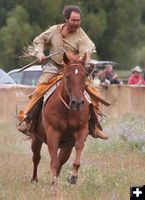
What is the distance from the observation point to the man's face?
37.2 ft

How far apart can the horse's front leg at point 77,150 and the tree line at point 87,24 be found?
3480 cm

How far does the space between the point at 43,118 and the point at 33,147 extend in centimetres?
116

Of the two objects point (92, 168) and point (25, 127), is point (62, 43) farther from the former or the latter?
point (92, 168)

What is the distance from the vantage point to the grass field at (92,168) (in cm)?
1027

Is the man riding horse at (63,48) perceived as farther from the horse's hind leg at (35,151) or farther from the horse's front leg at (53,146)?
the horse's front leg at (53,146)

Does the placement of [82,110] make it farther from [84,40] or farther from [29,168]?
[29,168]

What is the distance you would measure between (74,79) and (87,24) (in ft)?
126

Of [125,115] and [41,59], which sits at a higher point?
[41,59]

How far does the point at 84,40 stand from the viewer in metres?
11.5

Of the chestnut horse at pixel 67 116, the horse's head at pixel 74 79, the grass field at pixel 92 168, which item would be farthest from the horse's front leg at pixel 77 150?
the horse's head at pixel 74 79

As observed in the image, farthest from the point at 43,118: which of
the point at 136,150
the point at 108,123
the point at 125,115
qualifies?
the point at 125,115

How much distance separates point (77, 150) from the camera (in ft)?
35.6

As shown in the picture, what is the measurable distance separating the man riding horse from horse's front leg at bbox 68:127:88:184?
23.2 inches

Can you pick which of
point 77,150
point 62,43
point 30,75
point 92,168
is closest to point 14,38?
point 30,75
